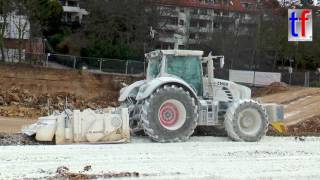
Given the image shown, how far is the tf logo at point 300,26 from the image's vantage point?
18.8m

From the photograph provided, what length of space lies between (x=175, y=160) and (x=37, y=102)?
22516 millimetres

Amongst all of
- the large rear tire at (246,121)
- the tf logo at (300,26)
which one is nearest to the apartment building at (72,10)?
the tf logo at (300,26)

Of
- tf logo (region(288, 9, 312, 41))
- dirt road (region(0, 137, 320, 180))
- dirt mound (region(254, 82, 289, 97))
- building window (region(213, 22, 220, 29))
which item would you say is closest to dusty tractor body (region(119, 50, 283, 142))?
dirt road (region(0, 137, 320, 180))

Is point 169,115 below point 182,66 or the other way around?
below

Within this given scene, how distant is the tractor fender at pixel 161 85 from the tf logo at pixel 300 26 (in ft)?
23.0

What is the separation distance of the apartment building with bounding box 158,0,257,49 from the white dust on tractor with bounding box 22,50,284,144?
1412 inches

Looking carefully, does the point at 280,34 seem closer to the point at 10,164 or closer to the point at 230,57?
the point at 230,57

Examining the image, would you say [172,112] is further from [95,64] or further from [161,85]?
[95,64]

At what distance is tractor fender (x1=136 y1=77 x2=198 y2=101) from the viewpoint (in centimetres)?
1248

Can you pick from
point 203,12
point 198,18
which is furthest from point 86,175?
point 203,12

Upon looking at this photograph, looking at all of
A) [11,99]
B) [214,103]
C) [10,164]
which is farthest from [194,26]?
[10,164]

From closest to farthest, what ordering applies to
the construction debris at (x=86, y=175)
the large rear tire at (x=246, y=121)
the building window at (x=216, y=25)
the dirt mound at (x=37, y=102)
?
the construction debris at (x=86, y=175)
the large rear tire at (x=246, y=121)
the dirt mound at (x=37, y=102)
the building window at (x=216, y=25)

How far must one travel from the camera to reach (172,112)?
41.9 feet

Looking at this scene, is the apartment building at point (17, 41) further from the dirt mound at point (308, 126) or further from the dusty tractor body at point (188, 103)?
the dusty tractor body at point (188, 103)
